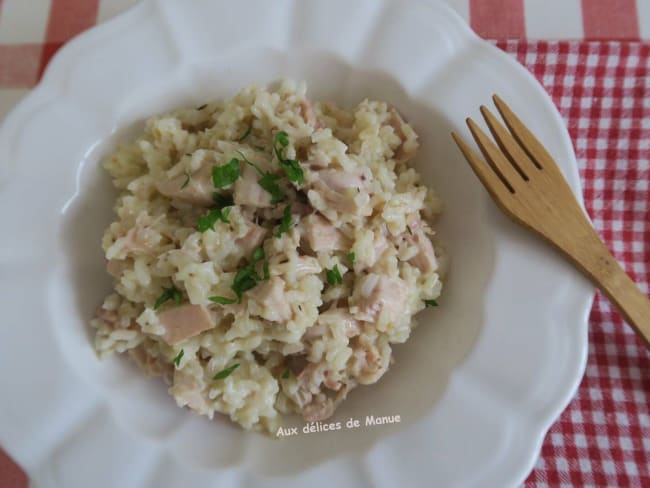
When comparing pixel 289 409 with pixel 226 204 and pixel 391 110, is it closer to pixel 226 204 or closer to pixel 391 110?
pixel 226 204

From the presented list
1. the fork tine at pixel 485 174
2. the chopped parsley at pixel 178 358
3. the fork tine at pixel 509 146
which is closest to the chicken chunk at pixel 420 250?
the fork tine at pixel 485 174

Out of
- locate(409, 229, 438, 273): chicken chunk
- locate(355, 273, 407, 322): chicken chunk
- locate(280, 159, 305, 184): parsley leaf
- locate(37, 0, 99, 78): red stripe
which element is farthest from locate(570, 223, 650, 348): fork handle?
locate(37, 0, 99, 78): red stripe

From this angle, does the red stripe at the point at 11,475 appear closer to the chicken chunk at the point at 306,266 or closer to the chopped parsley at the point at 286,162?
the chicken chunk at the point at 306,266

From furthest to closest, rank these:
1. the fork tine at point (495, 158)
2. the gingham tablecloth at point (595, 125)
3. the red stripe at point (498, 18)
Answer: the red stripe at point (498, 18) < the gingham tablecloth at point (595, 125) < the fork tine at point (495, 158)

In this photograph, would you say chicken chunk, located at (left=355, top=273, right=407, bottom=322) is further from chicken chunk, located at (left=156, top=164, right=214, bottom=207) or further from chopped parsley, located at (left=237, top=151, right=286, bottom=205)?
chicken chunk, located at (left=156, top=164, right=214, bottom=207)

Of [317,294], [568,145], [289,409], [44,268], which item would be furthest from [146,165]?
[568,145]

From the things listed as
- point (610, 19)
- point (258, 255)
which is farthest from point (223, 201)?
point (610, 19)
